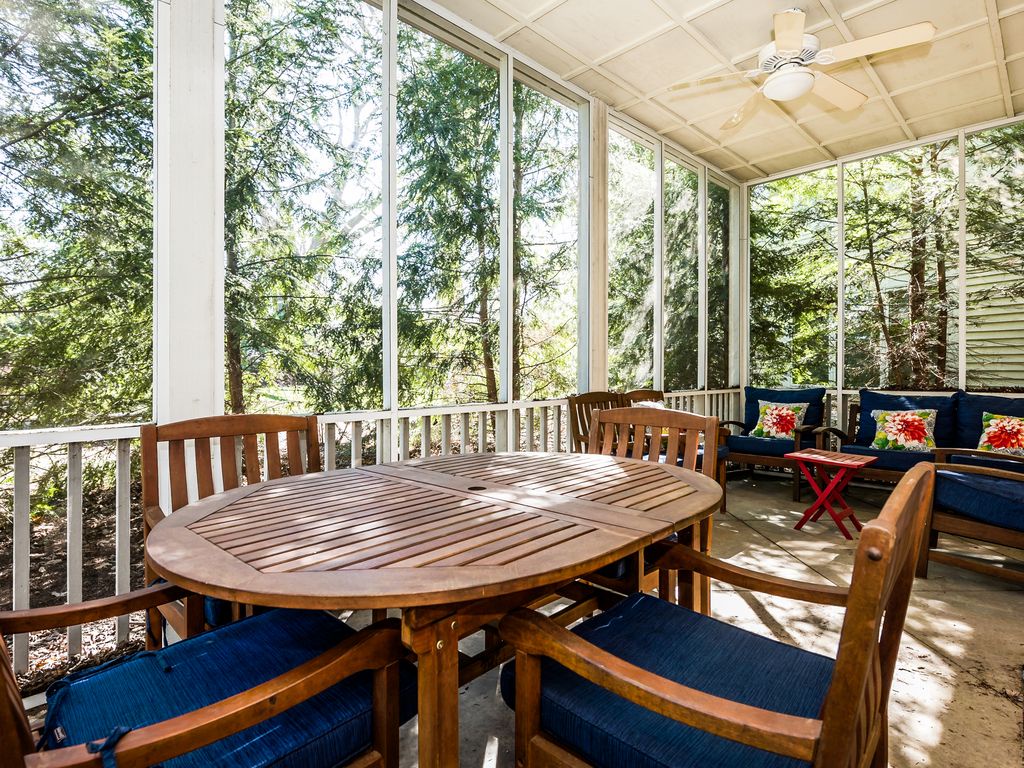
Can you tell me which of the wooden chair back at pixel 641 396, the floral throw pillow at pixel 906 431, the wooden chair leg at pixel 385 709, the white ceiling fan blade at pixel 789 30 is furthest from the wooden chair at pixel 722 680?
the floral throw pillow at pixel 906 431

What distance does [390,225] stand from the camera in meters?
3.00

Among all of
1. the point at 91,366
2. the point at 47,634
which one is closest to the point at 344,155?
the point at 91,366

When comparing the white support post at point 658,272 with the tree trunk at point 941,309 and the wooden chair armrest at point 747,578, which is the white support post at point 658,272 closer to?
the tree trunk at point 941,309

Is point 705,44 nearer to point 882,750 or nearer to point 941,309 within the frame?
point 941,309

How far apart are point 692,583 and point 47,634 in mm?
2646

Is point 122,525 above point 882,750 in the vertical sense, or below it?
above

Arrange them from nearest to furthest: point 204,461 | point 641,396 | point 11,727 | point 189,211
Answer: point 11,727 → point 204,461 → point 189,211 → point 641,396

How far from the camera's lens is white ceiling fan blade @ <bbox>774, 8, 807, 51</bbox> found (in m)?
2.73

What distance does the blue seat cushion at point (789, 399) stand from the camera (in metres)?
5.16

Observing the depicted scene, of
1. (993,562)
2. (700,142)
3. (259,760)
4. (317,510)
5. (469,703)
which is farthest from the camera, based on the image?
(700,142)

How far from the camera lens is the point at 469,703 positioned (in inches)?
72.2

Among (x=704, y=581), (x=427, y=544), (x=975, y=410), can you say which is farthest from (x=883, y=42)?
(x=427, y=544)

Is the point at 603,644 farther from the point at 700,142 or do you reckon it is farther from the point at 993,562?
the point at 700,142

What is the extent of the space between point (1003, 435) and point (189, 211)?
5.54m
